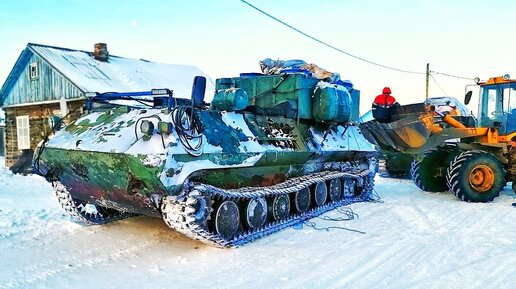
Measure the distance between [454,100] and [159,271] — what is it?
1925 cm

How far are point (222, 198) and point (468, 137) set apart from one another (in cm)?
698

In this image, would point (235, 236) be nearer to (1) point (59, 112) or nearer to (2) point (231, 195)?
(2) point (231, 195)

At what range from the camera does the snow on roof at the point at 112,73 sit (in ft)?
56.0

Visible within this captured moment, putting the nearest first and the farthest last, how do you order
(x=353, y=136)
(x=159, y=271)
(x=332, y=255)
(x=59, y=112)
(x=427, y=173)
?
(x=159, y=271), (x=332, y=255), (x=353, y=136), (x=427, y=173), (x=59, y=112)

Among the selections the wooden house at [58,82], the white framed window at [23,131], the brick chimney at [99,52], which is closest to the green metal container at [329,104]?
the wooden house at [58,82]

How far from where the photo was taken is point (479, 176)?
9688 millimetres

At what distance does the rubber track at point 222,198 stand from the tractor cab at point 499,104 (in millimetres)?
4672

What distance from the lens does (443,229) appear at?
276 inches

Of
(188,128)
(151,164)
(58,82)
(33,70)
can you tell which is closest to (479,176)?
(188,128)

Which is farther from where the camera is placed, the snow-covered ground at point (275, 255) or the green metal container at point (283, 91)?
the green metal container at point (283, 91)

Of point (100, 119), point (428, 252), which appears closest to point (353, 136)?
point (428, 252)

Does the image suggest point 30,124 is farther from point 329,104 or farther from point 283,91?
point 329,104

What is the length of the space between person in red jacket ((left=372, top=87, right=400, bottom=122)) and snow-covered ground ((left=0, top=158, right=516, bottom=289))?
3.31 m

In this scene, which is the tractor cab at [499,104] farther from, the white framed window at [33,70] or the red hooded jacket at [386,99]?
the white framed window at [33,70]
